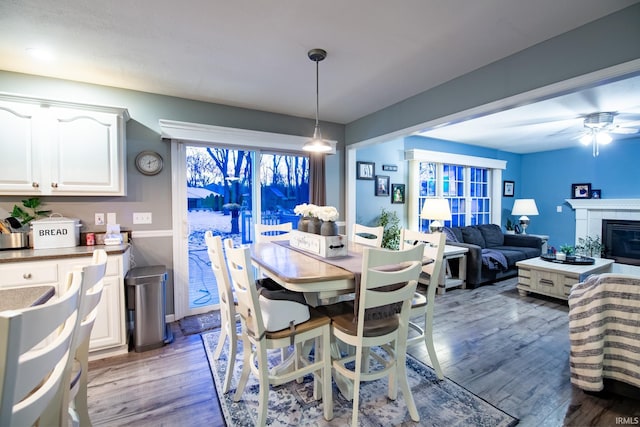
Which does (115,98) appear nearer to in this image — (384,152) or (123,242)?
(123,242)

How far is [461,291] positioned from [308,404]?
3122 mm

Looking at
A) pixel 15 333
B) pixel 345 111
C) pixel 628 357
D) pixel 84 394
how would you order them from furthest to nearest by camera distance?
pixel 345 111 → pixel 628 357 → pixel 84 394 → pixel 15 333

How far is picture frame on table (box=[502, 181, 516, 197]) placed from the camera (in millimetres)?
6730

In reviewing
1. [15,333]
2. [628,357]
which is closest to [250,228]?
[15,333]

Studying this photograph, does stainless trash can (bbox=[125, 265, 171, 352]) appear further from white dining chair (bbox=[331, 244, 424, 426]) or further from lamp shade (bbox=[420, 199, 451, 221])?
lamp shade (bbox=[420, 199, 451, 221])

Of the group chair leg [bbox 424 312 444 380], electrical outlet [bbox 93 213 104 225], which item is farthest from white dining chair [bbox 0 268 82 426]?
electrical outlet [bbox 93 213 104 225]

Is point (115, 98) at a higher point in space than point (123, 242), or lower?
higher

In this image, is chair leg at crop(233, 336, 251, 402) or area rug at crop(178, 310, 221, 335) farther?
area rug at crop(178, 310, 221, 335)

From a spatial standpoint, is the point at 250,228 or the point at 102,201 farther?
the point at 250,228

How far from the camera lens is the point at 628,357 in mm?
1874

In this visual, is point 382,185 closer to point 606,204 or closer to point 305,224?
point 305,224

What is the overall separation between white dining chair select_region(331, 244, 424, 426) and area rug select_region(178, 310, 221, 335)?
1.85 m

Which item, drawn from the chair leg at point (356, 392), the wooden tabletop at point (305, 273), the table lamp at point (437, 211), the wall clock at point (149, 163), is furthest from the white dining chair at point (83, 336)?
the table lamp at point (437, 211)

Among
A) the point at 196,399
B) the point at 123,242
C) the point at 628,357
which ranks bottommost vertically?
the point at 196,399
